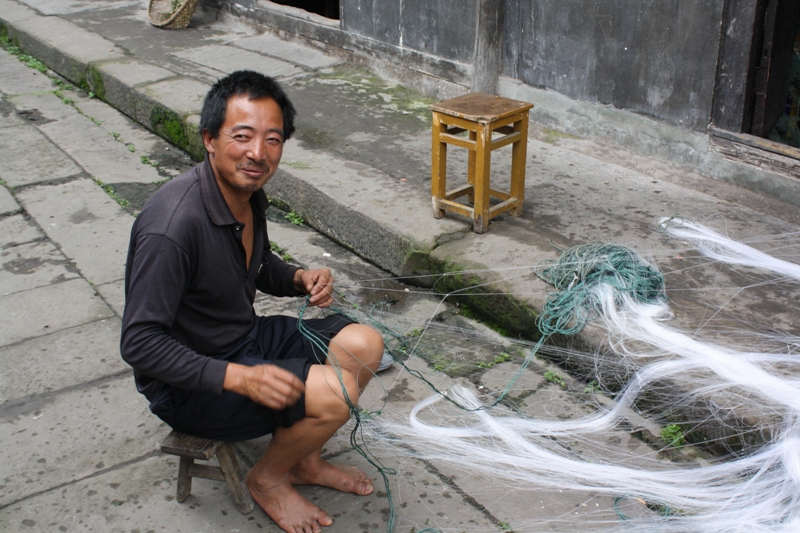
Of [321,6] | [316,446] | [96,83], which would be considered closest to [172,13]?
[96,83]

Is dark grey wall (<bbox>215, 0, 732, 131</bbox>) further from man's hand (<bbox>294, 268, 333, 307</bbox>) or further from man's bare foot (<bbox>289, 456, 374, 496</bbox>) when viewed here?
man's bare foot (<bbox>289, 456, 374, 496</bbox>)

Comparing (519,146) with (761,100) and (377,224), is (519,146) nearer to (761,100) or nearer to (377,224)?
(377,224)

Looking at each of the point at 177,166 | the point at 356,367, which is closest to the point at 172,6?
the point at 177,166

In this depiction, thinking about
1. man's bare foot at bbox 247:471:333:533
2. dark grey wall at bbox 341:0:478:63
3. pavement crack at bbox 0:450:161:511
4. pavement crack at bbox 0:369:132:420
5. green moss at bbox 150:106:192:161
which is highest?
dark grey wall at bbox 341:0:478:63

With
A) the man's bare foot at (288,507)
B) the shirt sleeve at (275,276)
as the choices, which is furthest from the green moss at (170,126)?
the man's bare foot at (288,507)

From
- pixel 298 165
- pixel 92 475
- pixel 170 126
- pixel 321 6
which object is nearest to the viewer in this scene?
pixel 92 475

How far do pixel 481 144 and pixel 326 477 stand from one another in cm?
208

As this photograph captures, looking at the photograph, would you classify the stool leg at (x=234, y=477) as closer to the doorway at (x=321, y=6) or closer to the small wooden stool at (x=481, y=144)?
the small wooden stool at (x=481, y=144)

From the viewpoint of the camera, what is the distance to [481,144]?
13.7 feet

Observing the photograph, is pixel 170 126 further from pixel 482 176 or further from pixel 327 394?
pixel 327 394

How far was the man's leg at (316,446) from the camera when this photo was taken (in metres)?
2.49

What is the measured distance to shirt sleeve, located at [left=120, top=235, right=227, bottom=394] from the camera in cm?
232

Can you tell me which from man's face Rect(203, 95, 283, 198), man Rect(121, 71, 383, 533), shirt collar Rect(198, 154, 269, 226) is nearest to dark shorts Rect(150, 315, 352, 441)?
man Rect(121, 71, 383, 533)

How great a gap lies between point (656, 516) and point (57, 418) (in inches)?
93.2
